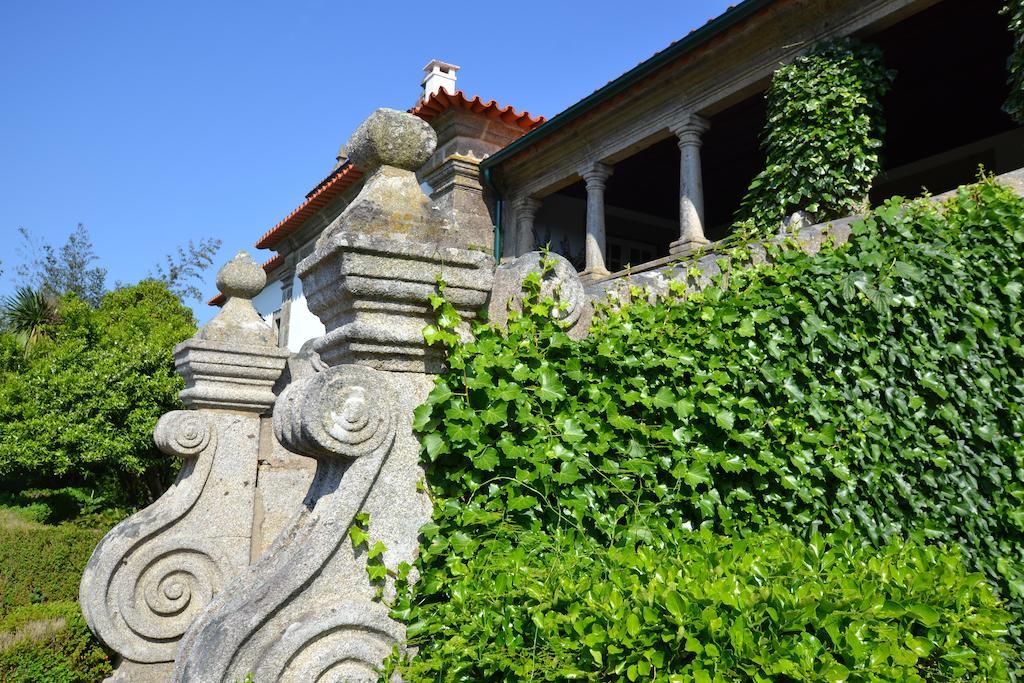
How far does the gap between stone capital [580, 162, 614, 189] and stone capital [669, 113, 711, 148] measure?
1.51 m

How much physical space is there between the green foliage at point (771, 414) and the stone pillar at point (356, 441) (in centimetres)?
11

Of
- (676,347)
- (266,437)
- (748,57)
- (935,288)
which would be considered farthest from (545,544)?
(748,57)

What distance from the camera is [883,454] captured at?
2.68 metres

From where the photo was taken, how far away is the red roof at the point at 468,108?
10.0 metres

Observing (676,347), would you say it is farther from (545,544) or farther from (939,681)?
(939,681)

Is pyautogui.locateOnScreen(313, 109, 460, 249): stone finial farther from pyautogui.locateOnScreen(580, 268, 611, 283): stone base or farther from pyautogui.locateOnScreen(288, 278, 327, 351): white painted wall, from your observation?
pyautogui.locateOnScreen(288, 278, 327, 351): white painted wall

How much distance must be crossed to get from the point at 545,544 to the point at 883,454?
1.44 metres

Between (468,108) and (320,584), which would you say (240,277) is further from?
(468,108)

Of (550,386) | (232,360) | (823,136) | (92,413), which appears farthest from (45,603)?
(823,136)

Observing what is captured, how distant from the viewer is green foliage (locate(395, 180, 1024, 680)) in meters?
2.29

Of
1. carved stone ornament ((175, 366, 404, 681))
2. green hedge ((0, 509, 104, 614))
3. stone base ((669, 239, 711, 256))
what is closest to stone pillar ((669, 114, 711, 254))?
stone base ((669, 239, 711, 256))

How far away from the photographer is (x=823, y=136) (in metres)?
5.84

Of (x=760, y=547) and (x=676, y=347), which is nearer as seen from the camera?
(x=760, y=547)

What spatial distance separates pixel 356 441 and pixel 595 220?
26.8 feet
